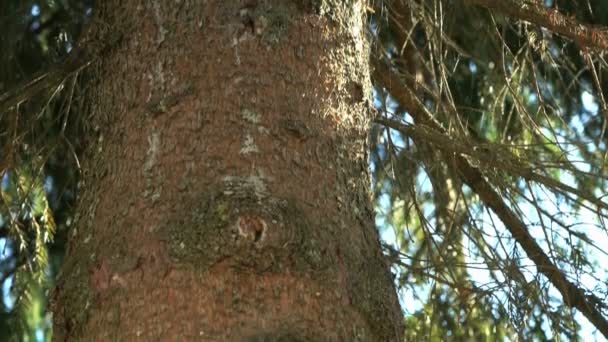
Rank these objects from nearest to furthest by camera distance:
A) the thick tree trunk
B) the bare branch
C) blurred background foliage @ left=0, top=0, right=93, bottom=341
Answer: the thick tree trunk → the bare branch → blurred background foliage @ left=0, top=0, right=93, bottom=341

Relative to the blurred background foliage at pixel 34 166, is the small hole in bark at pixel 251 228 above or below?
below

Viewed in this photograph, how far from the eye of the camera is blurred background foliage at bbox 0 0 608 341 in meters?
2.23

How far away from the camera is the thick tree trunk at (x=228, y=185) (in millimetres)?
1300

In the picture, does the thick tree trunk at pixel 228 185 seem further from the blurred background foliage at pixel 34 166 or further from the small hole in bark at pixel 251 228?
the blurred background foliage at pixel 34 166

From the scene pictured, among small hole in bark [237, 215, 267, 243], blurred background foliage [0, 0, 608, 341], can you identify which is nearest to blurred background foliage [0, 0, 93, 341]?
blurred background foliage [0, 0, 608, 341]

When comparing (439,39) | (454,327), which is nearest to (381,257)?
(439,39)

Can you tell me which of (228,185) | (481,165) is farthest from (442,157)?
(228,185)

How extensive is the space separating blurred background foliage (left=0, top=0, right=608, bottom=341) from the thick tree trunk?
0.28 metres

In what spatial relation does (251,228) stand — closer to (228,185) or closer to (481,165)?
(228,185)

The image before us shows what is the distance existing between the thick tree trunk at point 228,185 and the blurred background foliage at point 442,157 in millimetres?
282

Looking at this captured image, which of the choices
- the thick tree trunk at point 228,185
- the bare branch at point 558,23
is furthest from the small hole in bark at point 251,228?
the bare branch at point 558,23

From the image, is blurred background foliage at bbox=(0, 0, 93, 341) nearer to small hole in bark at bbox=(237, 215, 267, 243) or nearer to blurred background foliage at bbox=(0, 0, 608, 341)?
blurred background foliage at bbox=(0, 0, 608, 341)

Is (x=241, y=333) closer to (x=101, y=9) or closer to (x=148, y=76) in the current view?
(x=148, y=76)

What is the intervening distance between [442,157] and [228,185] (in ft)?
4.36
